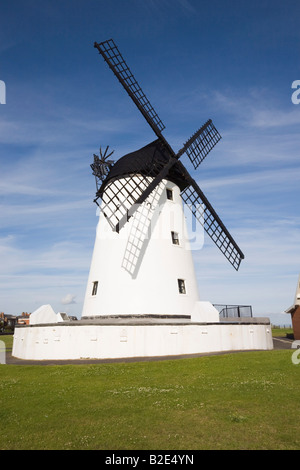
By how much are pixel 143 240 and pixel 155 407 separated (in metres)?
13.8

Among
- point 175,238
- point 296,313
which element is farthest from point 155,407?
point 296,313

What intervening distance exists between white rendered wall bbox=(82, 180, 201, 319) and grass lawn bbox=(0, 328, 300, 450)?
6657mm

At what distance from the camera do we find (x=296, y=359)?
48.4 ft

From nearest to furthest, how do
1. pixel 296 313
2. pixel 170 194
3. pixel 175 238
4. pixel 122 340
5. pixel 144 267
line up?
Result: pixel 122 340 → pixel 144 267 → pixel 175 238 → pixel 170 194 → pixel 296 313

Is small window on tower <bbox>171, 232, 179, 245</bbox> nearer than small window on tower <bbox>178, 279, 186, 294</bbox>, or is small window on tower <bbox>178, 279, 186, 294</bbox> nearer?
small window on tower <bbox>178, 279, 186, 294</bbox>

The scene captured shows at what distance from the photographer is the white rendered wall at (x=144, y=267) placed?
2070 cm

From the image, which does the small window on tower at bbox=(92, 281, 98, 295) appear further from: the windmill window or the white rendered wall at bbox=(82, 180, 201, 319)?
the windmill window

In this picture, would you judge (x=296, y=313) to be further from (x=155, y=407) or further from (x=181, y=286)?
(x=155, y=407)

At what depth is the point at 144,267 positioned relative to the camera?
21109 mm

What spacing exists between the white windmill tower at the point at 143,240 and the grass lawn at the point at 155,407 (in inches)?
268

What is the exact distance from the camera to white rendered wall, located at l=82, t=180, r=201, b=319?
20703mm

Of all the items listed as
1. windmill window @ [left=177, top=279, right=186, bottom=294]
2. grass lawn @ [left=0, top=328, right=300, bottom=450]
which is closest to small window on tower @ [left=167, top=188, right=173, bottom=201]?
windmill window @ [left=177, top=279, right=186, bottom=294]
